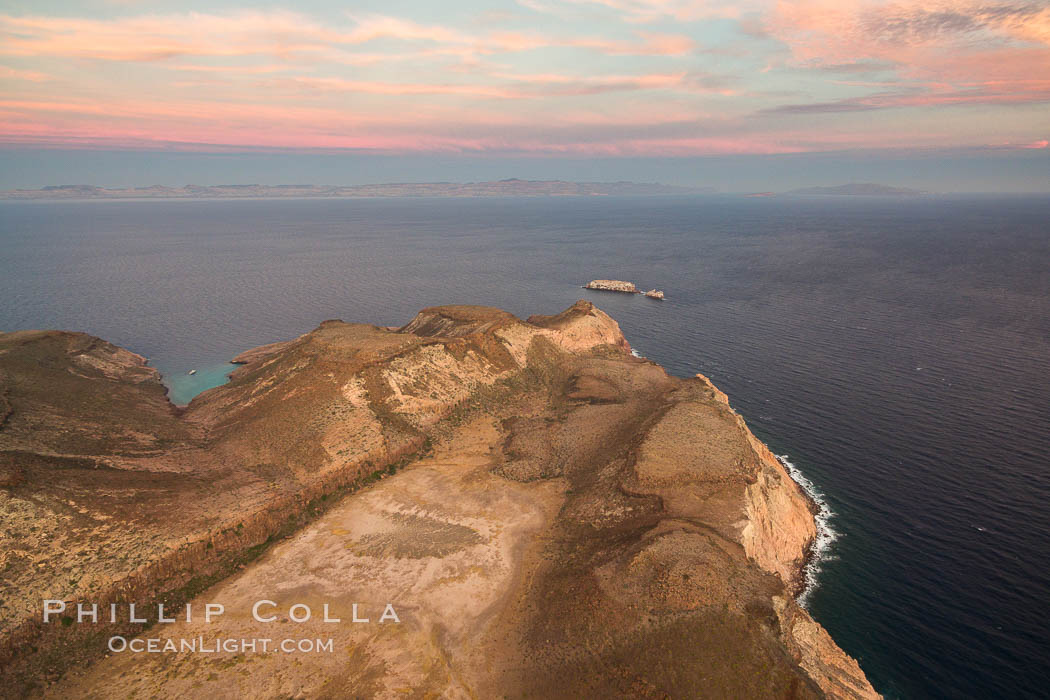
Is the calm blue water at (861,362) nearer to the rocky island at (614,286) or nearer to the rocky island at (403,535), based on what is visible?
the rocky island at (614,286)

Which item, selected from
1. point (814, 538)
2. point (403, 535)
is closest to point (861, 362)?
point (814, 538)

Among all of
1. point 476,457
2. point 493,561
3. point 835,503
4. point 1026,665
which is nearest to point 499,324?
point 476,457

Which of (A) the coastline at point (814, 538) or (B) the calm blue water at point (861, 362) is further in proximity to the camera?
(A) the coastline at point (814, 538)

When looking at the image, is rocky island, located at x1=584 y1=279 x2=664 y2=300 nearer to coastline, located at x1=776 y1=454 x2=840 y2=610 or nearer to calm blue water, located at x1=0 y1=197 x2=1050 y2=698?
calm blue water, located at x1=0 y1=197 x2=1050 y2=698

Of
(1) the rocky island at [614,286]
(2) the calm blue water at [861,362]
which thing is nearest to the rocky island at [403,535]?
(2) the calm blue water at [861,362]

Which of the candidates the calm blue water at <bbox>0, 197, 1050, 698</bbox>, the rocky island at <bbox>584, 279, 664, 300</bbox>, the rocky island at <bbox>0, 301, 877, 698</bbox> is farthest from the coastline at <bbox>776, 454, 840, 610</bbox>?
the rocky island at <bbox>584, 279, 664, 300</bbox>

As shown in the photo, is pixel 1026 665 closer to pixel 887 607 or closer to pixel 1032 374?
pixel 887 607

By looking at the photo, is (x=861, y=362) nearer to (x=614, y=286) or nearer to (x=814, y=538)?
(x=814, y=538)
